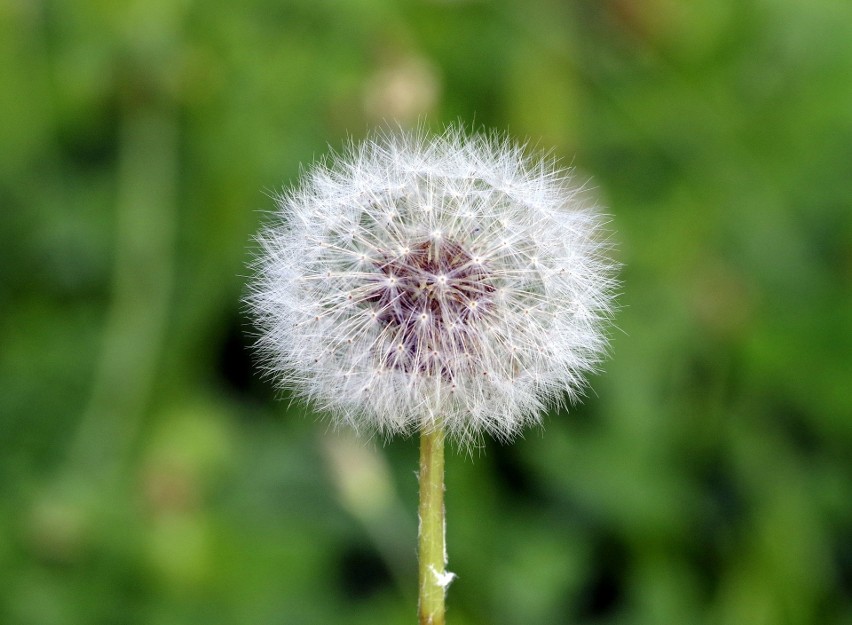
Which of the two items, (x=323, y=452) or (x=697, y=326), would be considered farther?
(x=697, y=326)

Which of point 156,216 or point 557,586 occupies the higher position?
point 156,216

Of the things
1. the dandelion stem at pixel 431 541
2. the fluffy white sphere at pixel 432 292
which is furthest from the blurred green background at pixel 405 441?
the dandelion stem at pixel 431 541

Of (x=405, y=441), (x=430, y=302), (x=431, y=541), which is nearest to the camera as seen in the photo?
(x=431, y=541)

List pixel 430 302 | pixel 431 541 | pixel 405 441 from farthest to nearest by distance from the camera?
pixel 405 441
pixel 430 302
pixel 431 541

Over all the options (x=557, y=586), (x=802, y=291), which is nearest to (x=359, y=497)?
(x=557, y=586)

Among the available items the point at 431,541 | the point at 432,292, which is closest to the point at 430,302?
the point at 432,292

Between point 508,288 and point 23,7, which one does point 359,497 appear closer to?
point 508,288

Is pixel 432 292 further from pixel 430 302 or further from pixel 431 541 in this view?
pixel 431 541
